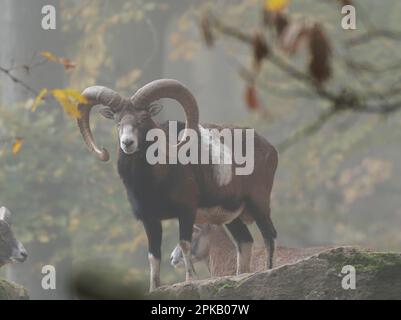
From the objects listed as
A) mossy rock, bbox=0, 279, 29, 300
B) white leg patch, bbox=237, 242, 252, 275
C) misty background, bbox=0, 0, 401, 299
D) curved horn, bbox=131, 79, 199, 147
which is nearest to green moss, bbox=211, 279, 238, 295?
curved horn, bbox=131, 79, 199, 147

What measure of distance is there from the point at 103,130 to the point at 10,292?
33.7 feet

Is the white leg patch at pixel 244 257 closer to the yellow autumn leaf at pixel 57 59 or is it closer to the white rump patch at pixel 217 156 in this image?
the white rump patch at pixel 217 156

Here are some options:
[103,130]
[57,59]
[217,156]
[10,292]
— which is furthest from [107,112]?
[103,130]

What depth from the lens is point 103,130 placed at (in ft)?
64.2

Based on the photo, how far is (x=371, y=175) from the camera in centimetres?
2855

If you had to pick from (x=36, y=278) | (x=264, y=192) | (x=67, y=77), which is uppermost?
(x=67, y=77)

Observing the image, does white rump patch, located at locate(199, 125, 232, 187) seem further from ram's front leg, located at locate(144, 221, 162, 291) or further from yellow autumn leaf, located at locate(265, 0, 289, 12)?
yellow autumn leaf, located at locate(265, 0, 289, 12)

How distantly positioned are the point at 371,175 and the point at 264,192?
732 inches

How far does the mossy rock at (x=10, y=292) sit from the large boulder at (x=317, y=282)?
130 centimetres

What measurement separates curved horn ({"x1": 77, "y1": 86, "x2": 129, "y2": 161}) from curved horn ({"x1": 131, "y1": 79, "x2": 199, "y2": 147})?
0.43 ft

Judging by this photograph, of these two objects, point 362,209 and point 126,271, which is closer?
point 126,271

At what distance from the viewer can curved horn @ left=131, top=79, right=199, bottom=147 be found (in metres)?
9.53
